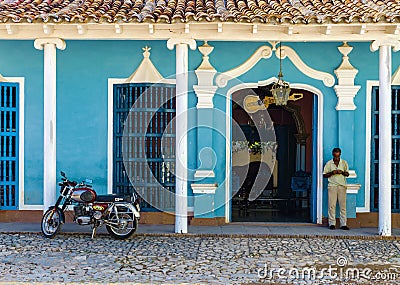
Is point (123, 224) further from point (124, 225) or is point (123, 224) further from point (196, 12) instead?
point (196, 12)

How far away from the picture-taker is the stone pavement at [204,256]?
7.33 m

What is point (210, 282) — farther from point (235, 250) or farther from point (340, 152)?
point (340, 152)

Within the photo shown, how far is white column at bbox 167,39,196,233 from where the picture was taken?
376 inches

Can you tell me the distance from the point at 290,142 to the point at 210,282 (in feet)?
26.0

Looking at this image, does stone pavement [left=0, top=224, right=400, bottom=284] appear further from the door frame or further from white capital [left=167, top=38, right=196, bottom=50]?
white capital [left=167, top=38, right=196, bottom=50]

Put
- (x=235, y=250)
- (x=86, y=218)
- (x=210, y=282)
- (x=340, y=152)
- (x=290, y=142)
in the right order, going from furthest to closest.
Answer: (x=290, y=142) → (x=340, y=152) → (x=86, y=218) → (x=235, y=250) → (x=210, y=282)

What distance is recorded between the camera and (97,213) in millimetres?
9414

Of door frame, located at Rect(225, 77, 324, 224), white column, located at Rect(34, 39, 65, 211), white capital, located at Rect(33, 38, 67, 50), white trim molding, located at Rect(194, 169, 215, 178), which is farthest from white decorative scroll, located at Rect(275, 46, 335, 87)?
white column, located at Rect(34, 39, 65, 211)

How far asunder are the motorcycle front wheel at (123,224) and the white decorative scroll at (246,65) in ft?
9.63

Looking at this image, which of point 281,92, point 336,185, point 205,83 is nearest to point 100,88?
point 205,83

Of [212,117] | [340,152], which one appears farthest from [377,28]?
[212,117]

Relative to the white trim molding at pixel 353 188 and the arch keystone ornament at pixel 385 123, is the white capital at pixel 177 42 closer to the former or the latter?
the arch keystone ornament at pixel 385 123

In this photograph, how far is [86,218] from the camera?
31.0ft

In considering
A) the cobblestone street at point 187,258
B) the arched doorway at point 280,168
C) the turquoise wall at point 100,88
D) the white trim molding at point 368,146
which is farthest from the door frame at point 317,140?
the cobblestone street at point 187,258
